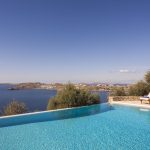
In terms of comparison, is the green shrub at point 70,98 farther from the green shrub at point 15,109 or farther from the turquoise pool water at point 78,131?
the green shrub at point 15,109

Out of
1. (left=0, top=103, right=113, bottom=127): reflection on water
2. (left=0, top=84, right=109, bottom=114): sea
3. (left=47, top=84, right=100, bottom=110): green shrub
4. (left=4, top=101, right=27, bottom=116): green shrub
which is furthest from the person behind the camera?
(left=0, top=84, right=109, bottom=114): sea

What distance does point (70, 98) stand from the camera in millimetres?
15023

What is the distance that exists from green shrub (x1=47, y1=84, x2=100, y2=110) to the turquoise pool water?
149 cm

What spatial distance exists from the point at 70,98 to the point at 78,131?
5.84 meters

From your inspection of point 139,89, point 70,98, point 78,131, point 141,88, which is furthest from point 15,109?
point 141,88

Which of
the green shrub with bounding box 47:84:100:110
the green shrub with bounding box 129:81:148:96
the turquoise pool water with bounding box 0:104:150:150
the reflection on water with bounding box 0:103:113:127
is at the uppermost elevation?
the green shrub with bounding box 129:81:148:96

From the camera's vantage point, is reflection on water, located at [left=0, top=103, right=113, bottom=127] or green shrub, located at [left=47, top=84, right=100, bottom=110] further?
green shrub, located at [left=47, top=84, right=100, bottom=110]

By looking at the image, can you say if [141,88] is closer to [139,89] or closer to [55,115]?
[139,89]

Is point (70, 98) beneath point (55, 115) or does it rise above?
above

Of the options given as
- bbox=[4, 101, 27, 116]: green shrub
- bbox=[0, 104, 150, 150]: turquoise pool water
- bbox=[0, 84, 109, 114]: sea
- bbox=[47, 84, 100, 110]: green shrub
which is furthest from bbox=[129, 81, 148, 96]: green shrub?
bbox=[0, 84, 109, 114]: sea

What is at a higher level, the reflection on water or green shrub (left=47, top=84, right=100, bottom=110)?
green shrub (left=47, top=84, right=100, bottom=110)

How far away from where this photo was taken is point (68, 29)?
1958cm

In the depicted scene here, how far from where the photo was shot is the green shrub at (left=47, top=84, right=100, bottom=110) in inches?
591

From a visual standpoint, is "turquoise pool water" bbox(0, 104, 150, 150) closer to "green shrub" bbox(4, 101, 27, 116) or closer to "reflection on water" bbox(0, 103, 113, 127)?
"reflection on water" bbox(0, 103, 113, 127)
